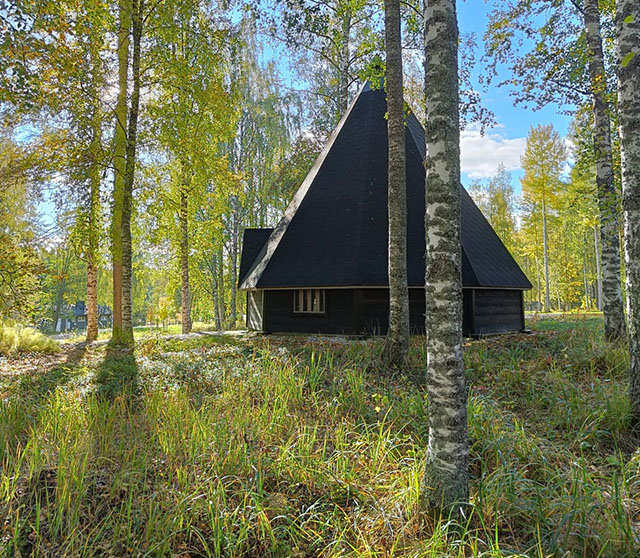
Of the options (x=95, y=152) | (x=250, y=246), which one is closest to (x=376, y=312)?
(x=95, y=152)

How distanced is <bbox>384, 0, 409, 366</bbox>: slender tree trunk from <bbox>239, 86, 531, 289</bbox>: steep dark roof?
3.32 m

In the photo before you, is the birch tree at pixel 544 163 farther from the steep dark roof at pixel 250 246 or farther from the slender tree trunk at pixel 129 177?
the slender tree trunk at pixel 129 177

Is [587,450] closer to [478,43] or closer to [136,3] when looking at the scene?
[478,43]

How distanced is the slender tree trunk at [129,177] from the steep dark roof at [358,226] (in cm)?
355

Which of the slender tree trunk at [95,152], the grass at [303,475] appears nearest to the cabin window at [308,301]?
the slender tree trunk at [95,152]

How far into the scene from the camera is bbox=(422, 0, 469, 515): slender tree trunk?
8.86 ft

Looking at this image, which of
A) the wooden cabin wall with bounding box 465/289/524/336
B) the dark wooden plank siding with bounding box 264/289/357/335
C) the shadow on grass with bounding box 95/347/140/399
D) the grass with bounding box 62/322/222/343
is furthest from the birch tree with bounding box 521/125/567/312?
the shadow on grass with bounding box 95/347/140/399

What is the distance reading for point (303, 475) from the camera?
3.17m

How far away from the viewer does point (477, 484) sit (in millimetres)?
3039

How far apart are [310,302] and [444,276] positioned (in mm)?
9046

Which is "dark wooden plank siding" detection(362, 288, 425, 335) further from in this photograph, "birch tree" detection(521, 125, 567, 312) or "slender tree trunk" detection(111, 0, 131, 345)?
"birch tree" detection(521, 125, 567, 312)

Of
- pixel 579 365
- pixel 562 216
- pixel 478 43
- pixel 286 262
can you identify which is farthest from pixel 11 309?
pixel 562 216

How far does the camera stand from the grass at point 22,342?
9.91 m

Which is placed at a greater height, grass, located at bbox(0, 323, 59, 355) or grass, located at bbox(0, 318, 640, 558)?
grass, located at bbox(0, 323, 59, 355)
